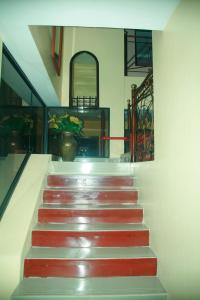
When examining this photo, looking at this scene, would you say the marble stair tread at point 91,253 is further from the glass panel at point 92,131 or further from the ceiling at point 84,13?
the glass panel at point 92,131

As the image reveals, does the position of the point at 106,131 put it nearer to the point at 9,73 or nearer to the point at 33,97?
the point at 33,97

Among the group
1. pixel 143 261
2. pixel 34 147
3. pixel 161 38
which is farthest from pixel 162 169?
pixel 34 147

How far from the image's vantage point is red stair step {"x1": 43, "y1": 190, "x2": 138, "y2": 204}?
3.06m

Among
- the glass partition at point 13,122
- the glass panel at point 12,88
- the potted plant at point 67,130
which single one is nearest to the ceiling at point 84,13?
the glass panel at point 12,88

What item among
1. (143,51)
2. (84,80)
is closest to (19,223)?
(84,80)

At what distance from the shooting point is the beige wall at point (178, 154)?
1.45 m

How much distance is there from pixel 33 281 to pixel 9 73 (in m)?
2.48

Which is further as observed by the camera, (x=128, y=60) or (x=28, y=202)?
(x=128, y=60)

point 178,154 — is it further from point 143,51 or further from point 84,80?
point 143,51

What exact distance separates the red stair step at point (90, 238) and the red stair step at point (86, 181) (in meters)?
0.97

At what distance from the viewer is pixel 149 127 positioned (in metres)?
3.09

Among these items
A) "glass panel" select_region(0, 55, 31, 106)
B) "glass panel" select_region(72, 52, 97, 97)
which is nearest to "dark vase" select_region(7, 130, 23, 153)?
"glass panel" select_region(0, 55, 31, 106)

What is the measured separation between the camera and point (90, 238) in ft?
8.01

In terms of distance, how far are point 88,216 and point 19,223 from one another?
83 cm
